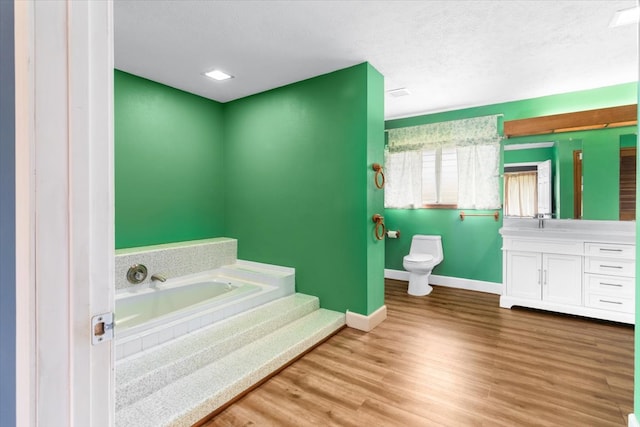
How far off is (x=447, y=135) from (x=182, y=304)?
3958 mm

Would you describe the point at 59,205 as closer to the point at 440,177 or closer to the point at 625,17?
the point at 625,17

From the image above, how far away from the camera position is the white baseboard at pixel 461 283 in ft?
13.9

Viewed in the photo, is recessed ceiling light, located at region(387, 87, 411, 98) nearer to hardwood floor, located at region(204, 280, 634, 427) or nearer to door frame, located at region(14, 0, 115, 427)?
hardwood floor, located at region(204, 280, 634, 427)

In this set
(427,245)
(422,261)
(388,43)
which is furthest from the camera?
(427,245)

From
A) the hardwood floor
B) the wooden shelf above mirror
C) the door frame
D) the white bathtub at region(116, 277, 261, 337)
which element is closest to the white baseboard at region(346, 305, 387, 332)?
the hardwood floor

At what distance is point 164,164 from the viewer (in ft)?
11.7

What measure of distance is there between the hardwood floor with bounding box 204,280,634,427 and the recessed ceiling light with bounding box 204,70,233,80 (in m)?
2.77

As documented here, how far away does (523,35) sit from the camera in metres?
2.48

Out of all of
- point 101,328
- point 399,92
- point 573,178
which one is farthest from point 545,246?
point 101,328

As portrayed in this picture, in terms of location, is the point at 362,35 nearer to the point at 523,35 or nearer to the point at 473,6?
the point at 473,6

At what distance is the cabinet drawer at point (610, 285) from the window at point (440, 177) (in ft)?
5.60

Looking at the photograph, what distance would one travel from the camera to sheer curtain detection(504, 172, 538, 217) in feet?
12.6

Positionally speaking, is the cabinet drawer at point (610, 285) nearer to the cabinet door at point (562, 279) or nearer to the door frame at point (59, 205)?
the cabinet door at point (562, 279)

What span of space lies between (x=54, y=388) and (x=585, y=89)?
4966 millimetres
